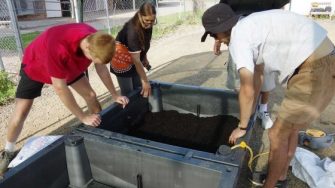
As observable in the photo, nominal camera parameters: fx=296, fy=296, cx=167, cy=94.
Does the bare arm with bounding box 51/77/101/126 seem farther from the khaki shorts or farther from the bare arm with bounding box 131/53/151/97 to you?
the khaki shorts

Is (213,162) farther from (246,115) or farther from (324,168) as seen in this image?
(324,168)

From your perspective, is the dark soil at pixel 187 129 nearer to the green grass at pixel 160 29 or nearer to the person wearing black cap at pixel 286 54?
the person wearing black cap at pixel 286 54

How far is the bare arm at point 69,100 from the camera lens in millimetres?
2041

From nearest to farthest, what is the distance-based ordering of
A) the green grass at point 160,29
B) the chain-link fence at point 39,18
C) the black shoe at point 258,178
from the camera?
the black shoe at point 258,178
the chain-link fence at point 39,18
the green grass at point 160,29

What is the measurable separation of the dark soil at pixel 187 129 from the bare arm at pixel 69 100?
743 mm

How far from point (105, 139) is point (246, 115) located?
972mm

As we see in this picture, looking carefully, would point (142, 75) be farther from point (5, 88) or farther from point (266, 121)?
point (5, 88)

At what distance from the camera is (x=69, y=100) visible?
2.11 m

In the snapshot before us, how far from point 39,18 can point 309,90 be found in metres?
16.2

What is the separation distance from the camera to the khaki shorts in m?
1.86

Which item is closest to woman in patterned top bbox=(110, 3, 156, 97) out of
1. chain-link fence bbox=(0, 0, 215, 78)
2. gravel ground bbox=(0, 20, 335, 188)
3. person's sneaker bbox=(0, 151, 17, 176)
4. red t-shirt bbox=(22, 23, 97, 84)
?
red t-shirt bbox=(22, 23, 97, 84)

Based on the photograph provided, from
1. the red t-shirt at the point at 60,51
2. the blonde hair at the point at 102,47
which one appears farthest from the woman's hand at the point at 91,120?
the blonde hair at the point at 102,47

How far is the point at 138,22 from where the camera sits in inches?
108

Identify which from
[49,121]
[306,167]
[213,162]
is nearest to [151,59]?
[49,121]
